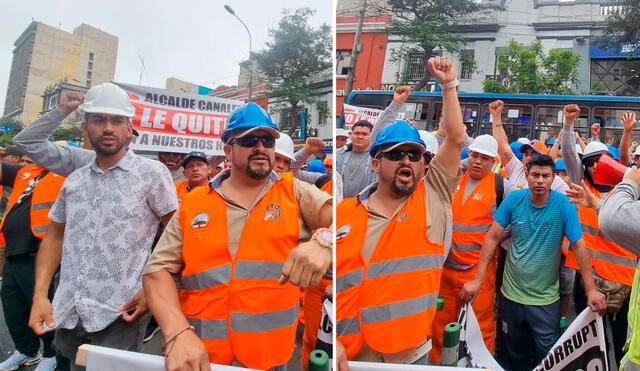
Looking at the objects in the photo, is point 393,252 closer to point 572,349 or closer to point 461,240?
point 572,349

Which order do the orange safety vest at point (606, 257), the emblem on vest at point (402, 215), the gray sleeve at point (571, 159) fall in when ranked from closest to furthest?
the emblem on vest at point (402, 215), the orange safety vest at point (606, 257), the gray sleeve at point (571, 159)

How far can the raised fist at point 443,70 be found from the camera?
120 cm

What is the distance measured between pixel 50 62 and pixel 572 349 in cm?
224

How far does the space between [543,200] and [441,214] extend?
1.13 m

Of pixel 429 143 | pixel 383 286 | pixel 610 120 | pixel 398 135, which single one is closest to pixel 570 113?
pixel 429 143

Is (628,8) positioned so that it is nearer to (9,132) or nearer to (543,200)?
(543,200)

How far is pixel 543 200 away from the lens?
2182 mm

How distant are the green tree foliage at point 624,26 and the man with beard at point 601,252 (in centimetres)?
1184

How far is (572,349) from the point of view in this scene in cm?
178

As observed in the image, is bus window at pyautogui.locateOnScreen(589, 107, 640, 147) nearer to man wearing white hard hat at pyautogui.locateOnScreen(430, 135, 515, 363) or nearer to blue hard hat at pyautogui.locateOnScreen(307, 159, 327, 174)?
man wearing white hard hat at pyautogui.locateOnScreen(430, 135, 515, 363)

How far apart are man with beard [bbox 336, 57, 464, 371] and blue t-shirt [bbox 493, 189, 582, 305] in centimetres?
106

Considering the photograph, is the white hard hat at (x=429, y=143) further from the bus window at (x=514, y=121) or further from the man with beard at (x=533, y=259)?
the bus window at (x=514, y=121)

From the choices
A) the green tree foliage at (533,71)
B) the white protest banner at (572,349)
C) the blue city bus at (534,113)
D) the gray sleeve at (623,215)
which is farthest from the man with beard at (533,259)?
the green tree foliage at (533,71)

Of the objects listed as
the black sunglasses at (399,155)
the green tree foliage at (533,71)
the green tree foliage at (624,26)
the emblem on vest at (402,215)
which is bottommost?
the emblem on vest at (402,215)
